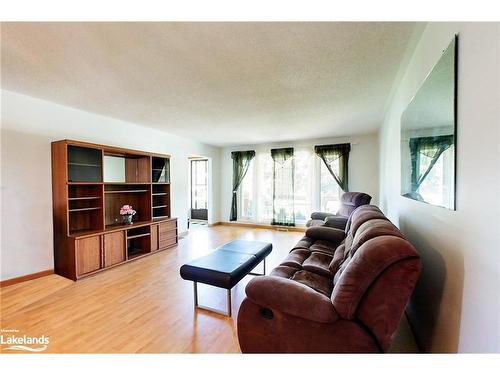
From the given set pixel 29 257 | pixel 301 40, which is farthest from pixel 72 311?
pixel 301 40

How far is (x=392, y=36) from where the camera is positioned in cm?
171

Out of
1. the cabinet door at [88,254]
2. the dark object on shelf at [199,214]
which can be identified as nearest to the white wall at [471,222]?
the cabinet door at [88,254]

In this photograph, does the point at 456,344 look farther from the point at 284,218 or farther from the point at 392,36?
the point at 284,218

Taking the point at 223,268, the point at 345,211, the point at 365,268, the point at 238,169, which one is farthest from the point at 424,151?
the point at 238,169

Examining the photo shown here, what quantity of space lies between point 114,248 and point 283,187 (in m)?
4.11

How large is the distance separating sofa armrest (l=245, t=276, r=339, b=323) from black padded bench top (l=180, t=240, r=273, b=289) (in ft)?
1.93

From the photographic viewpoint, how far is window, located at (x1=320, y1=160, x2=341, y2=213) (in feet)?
17.9

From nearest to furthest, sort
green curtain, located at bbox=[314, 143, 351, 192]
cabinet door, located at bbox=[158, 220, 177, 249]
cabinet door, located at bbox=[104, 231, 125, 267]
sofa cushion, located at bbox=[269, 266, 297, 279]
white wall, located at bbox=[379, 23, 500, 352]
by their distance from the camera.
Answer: white wall, located at bbox=[379, 23, 500, 352], sofa cushion, located at bbox=[269, 266, 297, 279], cabinet door, located at bbox=[104, 231, 125, 267], cabinet door, located at bbox=[158, 220, 177, 249], green curtain, located at bbox=[314, 143, 351, 192]

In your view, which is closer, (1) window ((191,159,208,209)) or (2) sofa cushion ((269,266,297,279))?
(2) sofa cushion ((269,266,297,279))

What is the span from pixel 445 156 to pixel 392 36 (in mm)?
1126

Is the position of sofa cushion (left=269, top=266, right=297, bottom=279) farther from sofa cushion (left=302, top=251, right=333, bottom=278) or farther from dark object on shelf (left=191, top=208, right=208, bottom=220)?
dark object on shelf (left=191, top=208, right=208, bottom=220)

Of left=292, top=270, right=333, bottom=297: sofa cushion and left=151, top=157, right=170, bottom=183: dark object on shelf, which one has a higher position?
left=151, top=157, right=170, bottom=183: dark object on shelf

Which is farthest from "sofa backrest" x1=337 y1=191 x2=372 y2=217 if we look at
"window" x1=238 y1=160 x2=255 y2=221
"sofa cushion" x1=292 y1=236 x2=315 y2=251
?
"window" x1=238 y1=160 x2=255 y2=221
